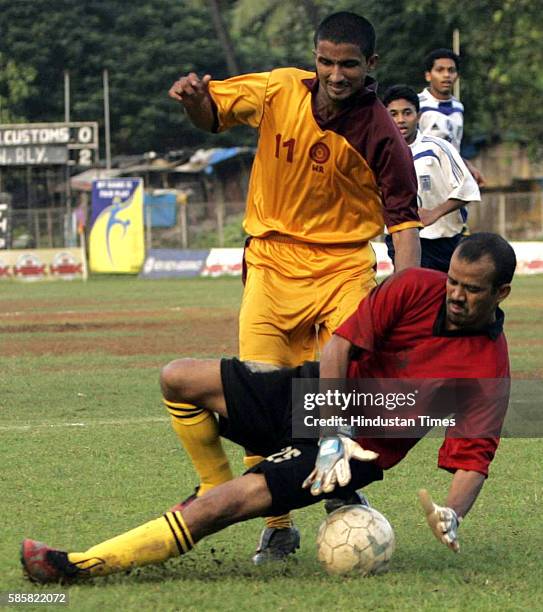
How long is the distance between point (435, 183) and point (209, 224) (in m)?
36.6

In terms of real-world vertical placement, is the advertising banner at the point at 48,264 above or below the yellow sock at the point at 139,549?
below

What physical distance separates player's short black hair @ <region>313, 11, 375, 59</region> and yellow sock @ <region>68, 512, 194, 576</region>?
7.44 feet

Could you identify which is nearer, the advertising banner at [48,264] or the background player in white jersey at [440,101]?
the background player in white jersey at [440,101]

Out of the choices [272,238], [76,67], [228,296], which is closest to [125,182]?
[228,296]

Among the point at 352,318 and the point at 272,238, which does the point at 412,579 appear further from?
the point at 272,238

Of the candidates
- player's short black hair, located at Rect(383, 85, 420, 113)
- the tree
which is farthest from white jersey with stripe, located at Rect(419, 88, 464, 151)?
the tree

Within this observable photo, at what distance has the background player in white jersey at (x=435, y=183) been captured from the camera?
988 cm

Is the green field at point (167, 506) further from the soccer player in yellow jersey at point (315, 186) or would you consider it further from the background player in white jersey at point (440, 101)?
the background player in white jersey at point (440, 101)

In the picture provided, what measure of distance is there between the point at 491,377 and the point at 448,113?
6.27 m

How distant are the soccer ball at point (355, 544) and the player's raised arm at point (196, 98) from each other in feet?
6.44

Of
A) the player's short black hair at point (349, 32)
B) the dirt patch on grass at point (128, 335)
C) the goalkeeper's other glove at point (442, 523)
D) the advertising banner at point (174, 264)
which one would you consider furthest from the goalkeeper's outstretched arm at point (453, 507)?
the advertising banner at point (174, 264)

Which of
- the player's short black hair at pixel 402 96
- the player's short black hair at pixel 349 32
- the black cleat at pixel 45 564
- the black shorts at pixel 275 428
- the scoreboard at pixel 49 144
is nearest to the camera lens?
the black cleat at pixel 45 564

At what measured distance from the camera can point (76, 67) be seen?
56562 millimetres

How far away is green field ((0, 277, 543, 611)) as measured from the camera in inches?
215
